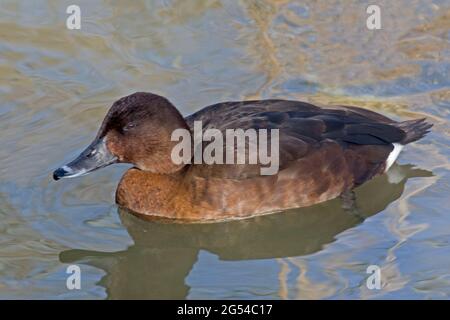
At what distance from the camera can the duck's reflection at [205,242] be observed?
264 inches

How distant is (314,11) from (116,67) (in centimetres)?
209

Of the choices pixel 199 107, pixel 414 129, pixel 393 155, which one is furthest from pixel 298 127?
pixel 199 107

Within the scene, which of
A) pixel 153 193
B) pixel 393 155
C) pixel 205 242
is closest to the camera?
pixel 205 242

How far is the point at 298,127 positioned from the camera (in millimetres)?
7508

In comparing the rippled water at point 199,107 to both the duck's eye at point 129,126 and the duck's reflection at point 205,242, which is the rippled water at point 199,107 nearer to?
the duck's reflection at point 205,242

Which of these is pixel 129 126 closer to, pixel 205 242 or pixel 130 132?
pixel 130 132

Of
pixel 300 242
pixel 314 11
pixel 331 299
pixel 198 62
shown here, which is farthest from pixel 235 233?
pixel 314 11

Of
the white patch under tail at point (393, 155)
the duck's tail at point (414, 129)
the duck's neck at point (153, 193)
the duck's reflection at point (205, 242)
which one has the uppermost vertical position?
the duck's tail at point (414, 129)

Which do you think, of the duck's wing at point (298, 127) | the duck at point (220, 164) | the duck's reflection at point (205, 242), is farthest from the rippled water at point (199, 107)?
the duck's wing at point (298, 127)

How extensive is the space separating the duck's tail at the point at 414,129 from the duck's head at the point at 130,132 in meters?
1.72

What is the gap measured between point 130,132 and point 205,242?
35.4 inches

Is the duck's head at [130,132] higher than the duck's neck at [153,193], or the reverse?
the duck's head at [130,132]

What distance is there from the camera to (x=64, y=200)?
7.59m

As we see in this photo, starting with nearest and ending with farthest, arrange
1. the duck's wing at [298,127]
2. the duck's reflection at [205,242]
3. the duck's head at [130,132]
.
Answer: the duck's reflection at [205,242] → the duck's head at [130,132] → the duck's wing at [298,127]
